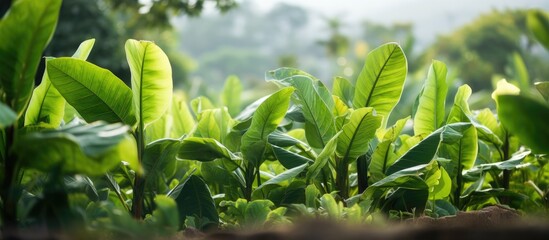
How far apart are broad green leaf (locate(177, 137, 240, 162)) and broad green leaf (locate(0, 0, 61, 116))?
0.53 metres

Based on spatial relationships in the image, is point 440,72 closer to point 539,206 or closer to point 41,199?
point 539,206

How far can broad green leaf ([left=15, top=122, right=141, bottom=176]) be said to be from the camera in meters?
1.10

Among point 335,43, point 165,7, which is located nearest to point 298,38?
point 335,43

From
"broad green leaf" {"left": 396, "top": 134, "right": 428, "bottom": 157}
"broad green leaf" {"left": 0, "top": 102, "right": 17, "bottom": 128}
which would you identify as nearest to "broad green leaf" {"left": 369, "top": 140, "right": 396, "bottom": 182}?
"broad green leaf" {"left": 396, "top": 134, "right": 428, "bottom": 157}

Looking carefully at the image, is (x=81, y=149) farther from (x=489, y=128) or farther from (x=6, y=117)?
(x=489, y=128)

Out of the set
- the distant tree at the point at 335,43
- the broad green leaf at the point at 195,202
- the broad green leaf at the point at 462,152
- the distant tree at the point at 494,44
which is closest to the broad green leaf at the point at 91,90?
the broad green leaf at the point at 195,202

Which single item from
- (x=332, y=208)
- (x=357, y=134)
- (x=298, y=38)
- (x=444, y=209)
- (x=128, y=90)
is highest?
(x=128, y=90)

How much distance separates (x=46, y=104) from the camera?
5.78 feet

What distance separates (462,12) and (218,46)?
54144mm

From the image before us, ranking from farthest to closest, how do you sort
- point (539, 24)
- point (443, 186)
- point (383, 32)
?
point (383, 32), point (443, 186), point (539, 24)

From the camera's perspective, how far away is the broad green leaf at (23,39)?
1239 millimetres

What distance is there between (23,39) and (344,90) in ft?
3.73

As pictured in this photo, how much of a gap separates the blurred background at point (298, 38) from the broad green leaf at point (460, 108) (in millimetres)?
436

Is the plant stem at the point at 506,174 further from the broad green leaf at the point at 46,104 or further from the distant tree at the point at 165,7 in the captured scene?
the distant tree at the point at 165,7
